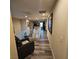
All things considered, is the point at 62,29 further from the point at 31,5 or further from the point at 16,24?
the point at 16,24

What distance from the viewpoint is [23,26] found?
1246cm

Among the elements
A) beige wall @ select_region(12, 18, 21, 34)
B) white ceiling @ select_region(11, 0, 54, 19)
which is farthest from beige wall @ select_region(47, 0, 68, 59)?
beige wall @ select_region(12, 18, 21, 34)

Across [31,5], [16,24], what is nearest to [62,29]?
[31,5]

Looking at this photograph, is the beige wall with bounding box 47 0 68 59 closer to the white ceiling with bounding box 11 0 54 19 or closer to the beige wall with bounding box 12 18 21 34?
the white ceiling with bounding box 11 0 54 19

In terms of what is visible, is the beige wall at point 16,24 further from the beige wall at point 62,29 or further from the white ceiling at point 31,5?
the beige wall at point 62,29

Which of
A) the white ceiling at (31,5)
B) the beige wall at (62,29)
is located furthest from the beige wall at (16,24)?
the beige wall at (62,29)

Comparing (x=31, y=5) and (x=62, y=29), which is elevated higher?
(x=31, y=5)
